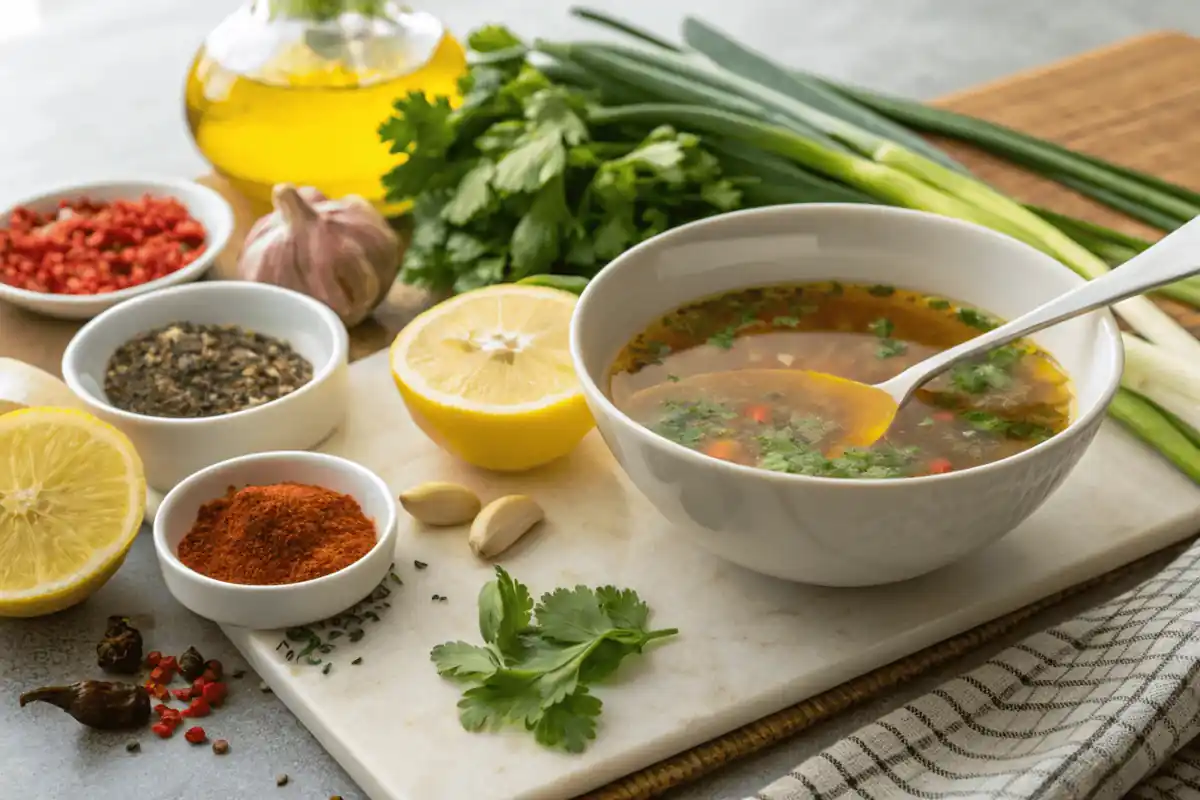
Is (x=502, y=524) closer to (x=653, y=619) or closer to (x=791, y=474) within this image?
(x=653, y=619)

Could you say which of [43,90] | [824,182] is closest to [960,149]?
[824,182]

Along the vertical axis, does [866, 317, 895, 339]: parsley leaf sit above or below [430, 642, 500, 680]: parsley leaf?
above

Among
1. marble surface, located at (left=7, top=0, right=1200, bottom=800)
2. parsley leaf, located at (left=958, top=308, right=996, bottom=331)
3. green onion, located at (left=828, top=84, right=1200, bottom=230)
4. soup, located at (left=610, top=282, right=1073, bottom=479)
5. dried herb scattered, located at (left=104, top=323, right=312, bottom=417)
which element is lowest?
marble surface, located at (left=7, top=0, right=1200, bottom=800)

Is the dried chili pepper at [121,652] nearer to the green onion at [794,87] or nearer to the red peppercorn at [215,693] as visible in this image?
the red peppercorn at [215,693]

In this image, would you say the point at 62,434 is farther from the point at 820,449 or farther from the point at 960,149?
the point at 960,149

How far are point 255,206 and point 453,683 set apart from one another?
1269 millimetres

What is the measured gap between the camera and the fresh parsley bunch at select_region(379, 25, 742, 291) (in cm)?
218

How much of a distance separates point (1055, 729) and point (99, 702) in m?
0.96

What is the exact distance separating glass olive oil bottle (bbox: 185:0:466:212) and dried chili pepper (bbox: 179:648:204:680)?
106cm

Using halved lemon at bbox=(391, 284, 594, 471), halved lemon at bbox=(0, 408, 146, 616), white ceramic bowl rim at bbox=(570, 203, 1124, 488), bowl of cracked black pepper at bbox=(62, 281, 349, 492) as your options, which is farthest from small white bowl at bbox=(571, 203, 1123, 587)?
halved lemon at bbox=(0, 408, 146, 616)

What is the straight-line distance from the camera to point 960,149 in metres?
2.62

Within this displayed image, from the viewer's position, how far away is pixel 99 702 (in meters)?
1.54

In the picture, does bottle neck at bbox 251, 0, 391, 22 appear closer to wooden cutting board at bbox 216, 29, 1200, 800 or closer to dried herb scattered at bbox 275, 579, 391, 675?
wooden cutting board at bbox 216, 29, 1200, 800

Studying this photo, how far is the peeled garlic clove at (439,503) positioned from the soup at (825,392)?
0.23m
